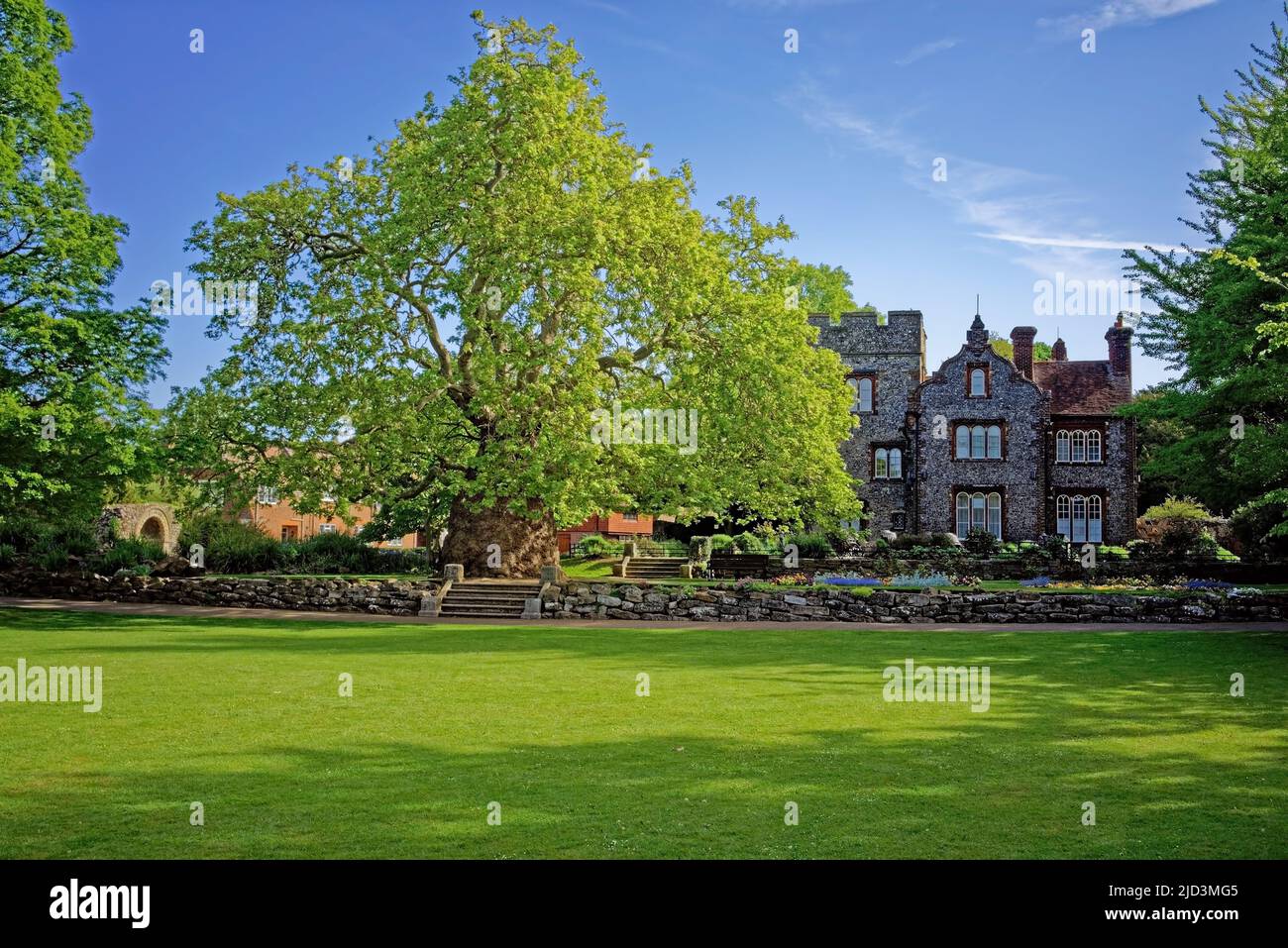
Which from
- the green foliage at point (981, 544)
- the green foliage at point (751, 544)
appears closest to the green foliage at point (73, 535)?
the green foliage at point (751, 544)

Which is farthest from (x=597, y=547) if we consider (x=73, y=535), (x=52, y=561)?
(x=52, y=561)

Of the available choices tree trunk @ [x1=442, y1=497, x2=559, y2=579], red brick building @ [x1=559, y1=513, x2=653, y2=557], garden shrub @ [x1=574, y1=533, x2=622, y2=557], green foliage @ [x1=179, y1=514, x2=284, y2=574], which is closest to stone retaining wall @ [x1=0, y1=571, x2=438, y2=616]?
tree trunk @ [x1=442, y1=497, x2=559, y2=579]

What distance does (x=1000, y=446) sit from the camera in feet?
179

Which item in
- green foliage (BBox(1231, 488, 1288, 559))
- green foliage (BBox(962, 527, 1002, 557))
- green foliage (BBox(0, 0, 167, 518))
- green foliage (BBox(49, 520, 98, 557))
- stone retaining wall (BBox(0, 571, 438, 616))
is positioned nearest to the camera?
green foliage (BBox(0, 0, 167, 518))

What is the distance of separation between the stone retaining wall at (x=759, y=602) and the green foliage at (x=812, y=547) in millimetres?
17332

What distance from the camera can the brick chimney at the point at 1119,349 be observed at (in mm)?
55812

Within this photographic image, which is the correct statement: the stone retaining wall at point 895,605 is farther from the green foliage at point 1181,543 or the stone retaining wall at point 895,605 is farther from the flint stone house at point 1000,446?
the flint stone house at point 1000,446

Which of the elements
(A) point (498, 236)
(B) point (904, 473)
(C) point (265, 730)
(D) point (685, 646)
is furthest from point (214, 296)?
(B) point (904, 473)

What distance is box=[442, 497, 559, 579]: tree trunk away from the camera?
110 ft

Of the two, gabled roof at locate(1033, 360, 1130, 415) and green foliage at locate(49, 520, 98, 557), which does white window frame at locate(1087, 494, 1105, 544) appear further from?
green foliage at locate(49, 520, 98, 557)

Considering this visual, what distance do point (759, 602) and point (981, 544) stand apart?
22.6m

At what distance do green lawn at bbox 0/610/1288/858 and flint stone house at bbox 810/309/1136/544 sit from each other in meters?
36.0
